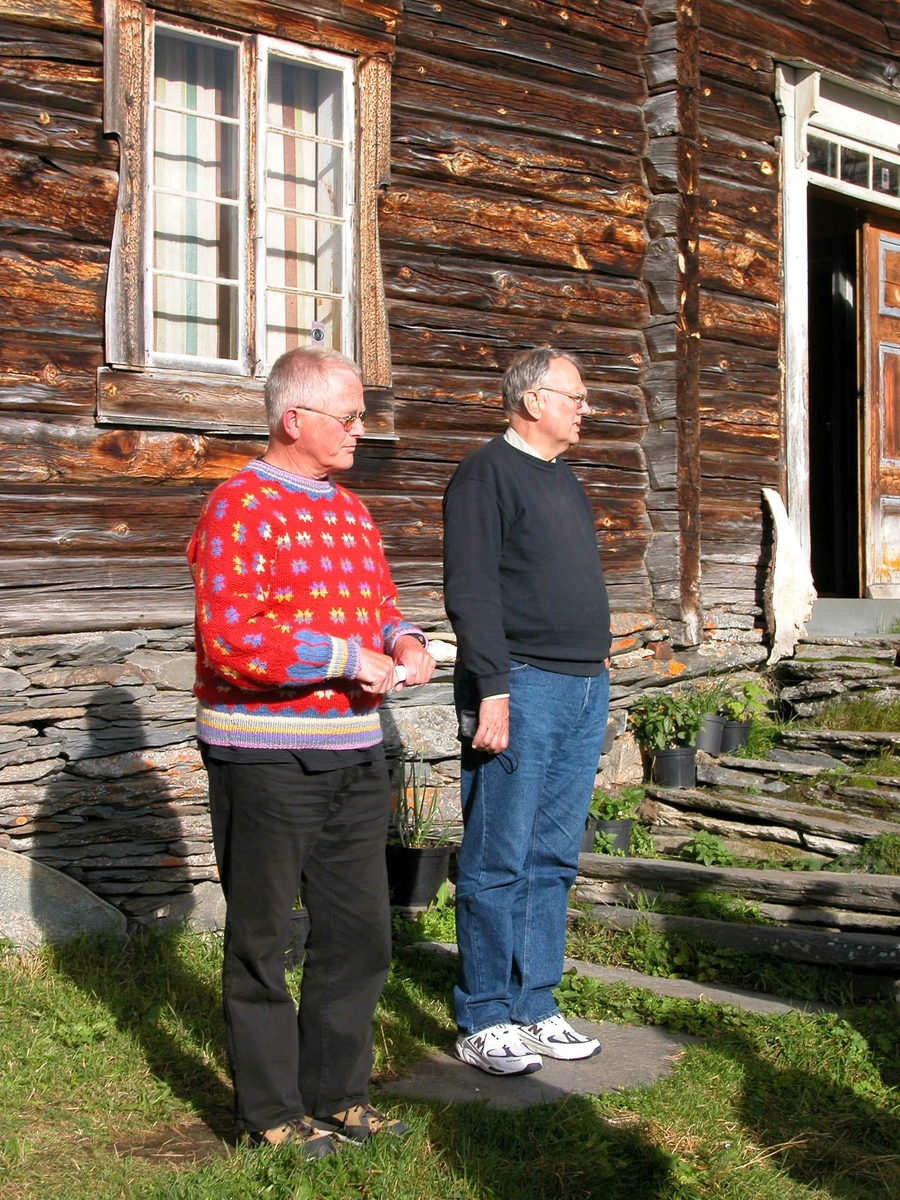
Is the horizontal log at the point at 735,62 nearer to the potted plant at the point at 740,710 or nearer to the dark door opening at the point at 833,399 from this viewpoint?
the dark door opening at the point at 833,399

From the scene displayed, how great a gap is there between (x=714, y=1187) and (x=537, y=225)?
4920 millimetres

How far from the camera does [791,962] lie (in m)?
4.45

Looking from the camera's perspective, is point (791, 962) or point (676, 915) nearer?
point (791, 962)

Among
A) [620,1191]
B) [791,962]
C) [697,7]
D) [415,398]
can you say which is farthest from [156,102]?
[620,1191]

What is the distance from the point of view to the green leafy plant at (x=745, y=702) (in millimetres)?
6852

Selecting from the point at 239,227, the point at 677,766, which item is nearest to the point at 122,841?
the point at 239,227

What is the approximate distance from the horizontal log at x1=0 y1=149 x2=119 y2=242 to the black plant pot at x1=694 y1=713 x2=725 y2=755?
145 inches

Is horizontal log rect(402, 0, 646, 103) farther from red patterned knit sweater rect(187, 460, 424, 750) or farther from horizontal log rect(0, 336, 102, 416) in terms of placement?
red patterned knit sweater rect(187, 460, 424, 750)

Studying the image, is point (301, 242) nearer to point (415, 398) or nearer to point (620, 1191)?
point (415, 398)

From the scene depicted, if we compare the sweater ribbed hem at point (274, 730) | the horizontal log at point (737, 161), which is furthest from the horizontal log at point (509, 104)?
the sweater ribbed hem at point (274, 730)

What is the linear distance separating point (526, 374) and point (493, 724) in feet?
3.34

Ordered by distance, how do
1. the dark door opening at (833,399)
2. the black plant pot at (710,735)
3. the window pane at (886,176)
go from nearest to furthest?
1. the black plant pot at (710,735)
2. the window pane at (886,176)
3. the dark door opening at (833,399)

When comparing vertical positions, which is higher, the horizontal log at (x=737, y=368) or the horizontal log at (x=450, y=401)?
the horizontal log at (x=737, y=368)

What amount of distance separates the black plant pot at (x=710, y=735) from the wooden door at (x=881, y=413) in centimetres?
227
